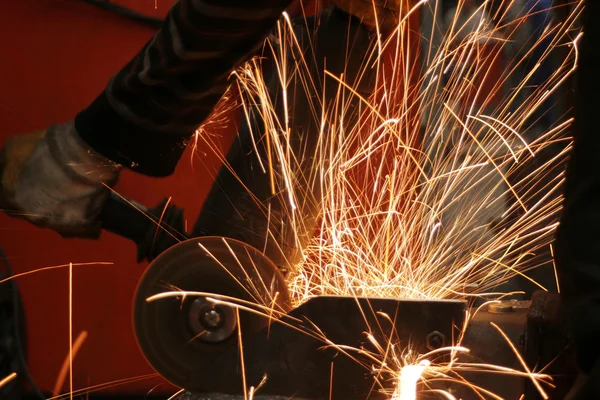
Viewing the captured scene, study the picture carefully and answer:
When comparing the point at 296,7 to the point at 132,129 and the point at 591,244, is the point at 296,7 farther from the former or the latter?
the point at 591,244

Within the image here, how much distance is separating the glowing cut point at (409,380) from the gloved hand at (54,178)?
2.17 feet

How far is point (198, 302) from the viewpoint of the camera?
1453 mm

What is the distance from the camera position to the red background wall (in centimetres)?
240

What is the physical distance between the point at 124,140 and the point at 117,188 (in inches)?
41.9

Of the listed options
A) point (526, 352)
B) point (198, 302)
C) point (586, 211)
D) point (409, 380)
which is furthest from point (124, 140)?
point (586, 211)

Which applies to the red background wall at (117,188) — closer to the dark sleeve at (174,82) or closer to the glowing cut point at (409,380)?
the dark sleeve at (174,82)

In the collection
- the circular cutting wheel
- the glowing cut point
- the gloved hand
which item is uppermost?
the gloved hand

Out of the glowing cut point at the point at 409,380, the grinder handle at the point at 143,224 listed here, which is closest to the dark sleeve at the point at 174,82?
the grinder handle at the point at 143,224

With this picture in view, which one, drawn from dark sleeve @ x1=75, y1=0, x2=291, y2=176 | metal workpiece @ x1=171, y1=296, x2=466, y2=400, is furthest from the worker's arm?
metal workpiece @ x1=171, y1=296, x2=466, y2=400

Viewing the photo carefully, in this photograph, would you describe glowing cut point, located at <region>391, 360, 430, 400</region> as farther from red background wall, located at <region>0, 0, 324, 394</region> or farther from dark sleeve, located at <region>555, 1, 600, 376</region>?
red background wall, located at <region>0, 0, 324, 394</region>

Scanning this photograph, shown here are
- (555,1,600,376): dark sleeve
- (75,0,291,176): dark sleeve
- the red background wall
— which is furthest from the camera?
the red background wall

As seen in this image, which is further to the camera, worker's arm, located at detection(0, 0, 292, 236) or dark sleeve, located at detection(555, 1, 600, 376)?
worker's arm, located at detection(0, 0, 292, 236)

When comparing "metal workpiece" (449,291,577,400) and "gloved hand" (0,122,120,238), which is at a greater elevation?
"gloved hand" (0,122,120,238)

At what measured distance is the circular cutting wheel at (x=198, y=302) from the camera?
4.72 ft
